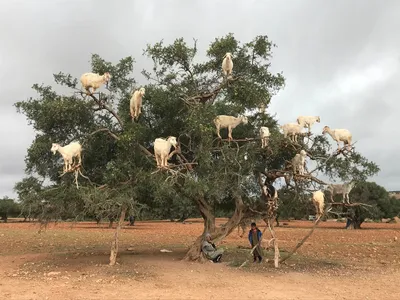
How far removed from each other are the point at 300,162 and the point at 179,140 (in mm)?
4284

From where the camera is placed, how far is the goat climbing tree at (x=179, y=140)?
1327 centimetres

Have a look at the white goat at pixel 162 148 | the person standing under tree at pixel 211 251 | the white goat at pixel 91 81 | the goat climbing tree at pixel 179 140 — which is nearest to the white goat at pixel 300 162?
the goat climbing tree at pixel 179 140

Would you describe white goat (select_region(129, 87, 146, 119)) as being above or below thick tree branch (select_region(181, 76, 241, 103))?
below

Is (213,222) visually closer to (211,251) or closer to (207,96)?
(211,251)

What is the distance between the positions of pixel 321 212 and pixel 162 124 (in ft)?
21.0

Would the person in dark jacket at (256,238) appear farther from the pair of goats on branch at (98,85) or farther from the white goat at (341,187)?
the pair of goats on branch at (98,85)

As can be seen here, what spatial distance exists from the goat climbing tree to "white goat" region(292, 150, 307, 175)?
0.26 m

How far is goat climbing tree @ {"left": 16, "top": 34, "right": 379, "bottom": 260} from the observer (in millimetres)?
13266

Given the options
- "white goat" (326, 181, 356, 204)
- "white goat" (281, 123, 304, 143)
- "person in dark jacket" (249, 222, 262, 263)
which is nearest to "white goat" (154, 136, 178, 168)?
"white goat" (281, 123, 304, 143)

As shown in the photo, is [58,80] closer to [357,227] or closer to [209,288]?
[209,288]

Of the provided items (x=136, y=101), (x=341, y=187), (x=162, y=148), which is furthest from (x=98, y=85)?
(x=341, y=187)

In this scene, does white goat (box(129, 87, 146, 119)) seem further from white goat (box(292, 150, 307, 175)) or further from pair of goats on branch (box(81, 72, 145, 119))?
white goat (box(292, 150, 307, 175))

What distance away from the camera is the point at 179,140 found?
587 inches

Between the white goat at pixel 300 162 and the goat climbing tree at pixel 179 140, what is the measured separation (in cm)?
26
